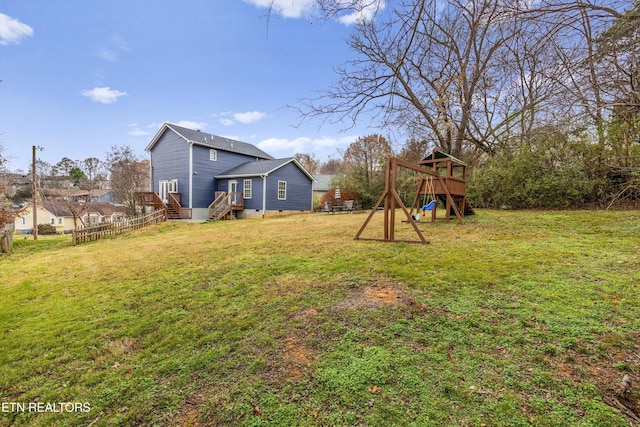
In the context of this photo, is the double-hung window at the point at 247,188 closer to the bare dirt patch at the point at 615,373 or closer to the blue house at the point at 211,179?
the blue house at the point at 211,179

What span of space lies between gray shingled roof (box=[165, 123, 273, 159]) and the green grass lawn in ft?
49.1

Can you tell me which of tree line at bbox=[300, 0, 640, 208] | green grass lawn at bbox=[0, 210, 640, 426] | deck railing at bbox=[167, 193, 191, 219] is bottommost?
green grass lawn at bbox=[0, 210, 640, 426]

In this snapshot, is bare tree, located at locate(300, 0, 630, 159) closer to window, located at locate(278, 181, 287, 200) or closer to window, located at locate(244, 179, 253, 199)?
window, located at locate(244, 179, 253, 199)

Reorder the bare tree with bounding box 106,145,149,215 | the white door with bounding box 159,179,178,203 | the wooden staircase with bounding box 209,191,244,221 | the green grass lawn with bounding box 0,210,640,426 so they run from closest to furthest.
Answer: the green grass lawn with bounding box 0,210,640,426
the wooden staircase with bounding box 209,191,244,221
the white door with bounding box 159,179,178,203
the bare tree with bounding box 106,145,149,215

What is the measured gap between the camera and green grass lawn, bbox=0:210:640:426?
1.67m

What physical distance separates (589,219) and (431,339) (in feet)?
26.1

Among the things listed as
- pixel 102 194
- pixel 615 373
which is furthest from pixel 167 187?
pixel 102 194

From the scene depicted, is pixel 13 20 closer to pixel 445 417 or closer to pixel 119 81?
pixel 445 417

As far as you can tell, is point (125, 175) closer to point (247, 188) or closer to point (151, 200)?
point (151, 200)

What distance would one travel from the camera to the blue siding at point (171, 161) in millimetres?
17672

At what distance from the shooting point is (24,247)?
10516 mm

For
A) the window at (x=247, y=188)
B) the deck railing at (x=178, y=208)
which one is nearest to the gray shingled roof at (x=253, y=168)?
the window at (x=247, y=188)

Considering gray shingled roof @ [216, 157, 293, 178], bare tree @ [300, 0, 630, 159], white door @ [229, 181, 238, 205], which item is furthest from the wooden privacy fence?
bare tree @ [300, 0, 630, 159]

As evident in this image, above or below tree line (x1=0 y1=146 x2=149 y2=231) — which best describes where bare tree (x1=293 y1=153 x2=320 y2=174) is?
above
